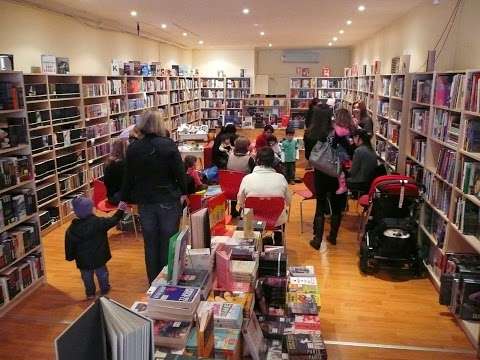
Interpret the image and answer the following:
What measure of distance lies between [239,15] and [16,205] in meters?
4.91

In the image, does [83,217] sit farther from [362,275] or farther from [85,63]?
[85,63]

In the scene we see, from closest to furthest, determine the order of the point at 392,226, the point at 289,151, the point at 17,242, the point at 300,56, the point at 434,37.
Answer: the point at 17,242, the point at 392,226, the point at 434,37, the point at 289,151, the point at 300,56

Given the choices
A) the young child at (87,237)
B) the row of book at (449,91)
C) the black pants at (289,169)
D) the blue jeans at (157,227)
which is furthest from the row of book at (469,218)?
the black pants at (289,169)

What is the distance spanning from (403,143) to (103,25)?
595 cm

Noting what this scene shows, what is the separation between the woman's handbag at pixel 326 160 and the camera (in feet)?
15.6

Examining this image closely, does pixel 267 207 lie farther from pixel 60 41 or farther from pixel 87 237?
pixel 60 41

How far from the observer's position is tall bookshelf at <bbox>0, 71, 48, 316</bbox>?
3.74 meters

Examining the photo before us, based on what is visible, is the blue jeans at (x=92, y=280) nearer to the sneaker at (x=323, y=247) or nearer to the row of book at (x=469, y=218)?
the sneaker at (x=323, y=247)

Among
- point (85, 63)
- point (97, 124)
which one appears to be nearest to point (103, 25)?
point (85, 63)

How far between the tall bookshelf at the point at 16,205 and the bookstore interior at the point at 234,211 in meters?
0.02

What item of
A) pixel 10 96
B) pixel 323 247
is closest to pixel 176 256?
pixel 10 96

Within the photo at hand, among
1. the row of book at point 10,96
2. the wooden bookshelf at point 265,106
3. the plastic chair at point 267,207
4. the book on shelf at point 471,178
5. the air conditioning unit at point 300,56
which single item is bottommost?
the plastic chair at point 267,207

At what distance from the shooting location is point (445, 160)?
4.05m

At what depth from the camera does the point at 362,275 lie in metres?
4.47
